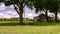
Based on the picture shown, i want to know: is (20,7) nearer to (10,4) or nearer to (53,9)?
(10,4)

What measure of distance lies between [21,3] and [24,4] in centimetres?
108

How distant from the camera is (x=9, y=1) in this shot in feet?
235

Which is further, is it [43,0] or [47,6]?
[47,6]

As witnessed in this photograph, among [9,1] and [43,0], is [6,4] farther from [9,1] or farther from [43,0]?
[43,0]

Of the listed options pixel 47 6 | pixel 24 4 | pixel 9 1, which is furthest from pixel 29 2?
pixel 47 6

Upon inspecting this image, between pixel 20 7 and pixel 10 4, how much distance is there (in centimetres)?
404

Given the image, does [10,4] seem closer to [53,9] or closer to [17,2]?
[17,2]

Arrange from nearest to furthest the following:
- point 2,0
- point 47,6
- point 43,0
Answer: point 2,0 → point 43,0 → point 47,6

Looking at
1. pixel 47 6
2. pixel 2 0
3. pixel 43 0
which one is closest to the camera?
pixel 2 0

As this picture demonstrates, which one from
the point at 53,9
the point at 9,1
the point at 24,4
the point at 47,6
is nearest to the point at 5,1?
the point at 9,1

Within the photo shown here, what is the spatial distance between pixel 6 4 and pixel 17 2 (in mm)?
4568

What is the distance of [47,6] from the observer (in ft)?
311

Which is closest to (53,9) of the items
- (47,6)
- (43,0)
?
(47,6)

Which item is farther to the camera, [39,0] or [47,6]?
[47,6]
